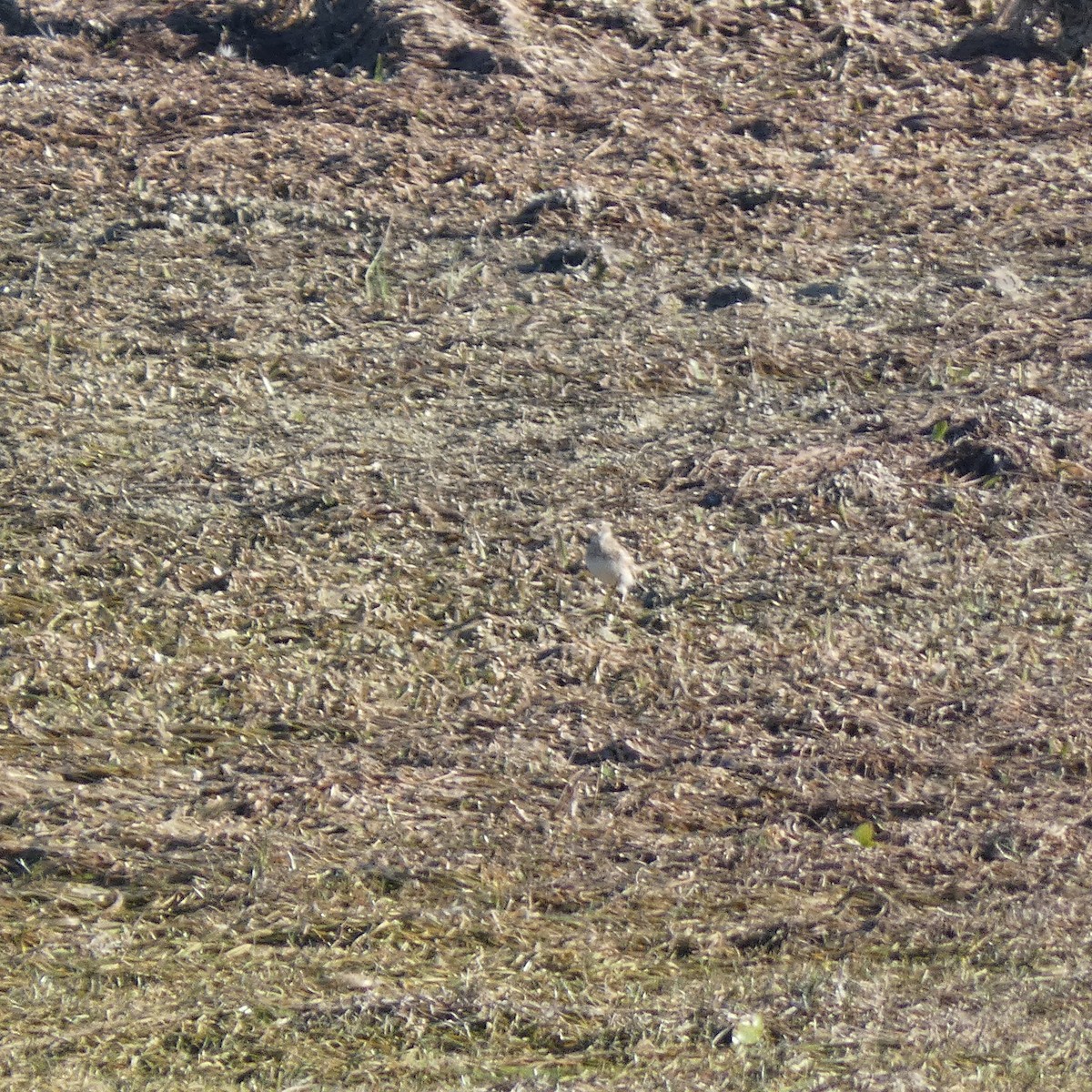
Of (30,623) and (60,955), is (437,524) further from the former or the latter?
(60,955)

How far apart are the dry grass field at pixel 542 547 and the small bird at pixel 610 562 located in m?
0.08

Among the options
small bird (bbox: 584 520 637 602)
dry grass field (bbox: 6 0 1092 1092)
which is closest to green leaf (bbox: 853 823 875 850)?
dry grass field (bbox: 6 0 1092 1092)

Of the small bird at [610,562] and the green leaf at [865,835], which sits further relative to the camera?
the small bird at [610,562]

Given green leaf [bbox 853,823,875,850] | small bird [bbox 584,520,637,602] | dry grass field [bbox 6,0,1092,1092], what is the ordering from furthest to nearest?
small bird [bbox 584,520,637,602], green leaf [bbox 853,823,875,850], dry grass field [bbox 6,0,1092,1092]

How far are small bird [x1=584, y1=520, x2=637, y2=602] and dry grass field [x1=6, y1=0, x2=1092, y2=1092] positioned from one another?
8cm

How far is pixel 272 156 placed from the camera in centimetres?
589

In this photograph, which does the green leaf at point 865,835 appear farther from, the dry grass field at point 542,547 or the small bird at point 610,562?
the small bird at point 610,562

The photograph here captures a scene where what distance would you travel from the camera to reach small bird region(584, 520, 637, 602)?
3.99 m

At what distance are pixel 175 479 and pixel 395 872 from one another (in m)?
1.73

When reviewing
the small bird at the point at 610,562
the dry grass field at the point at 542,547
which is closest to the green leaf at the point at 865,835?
the dry grass field at the point at 542,547

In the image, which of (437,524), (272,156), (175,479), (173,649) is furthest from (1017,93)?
(173,649)

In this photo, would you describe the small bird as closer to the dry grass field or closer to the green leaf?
the dry grass field

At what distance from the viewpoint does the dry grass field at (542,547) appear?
111 inches

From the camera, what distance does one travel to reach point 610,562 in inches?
158
